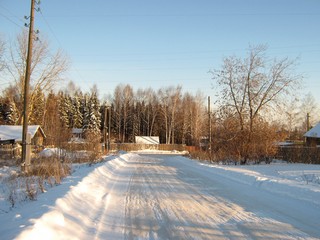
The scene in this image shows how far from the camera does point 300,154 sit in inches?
1394

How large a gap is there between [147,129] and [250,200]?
84.0 metres

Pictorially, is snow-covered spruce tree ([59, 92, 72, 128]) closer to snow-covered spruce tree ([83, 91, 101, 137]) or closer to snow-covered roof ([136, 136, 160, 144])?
snow-covered spruce tree ([83, 91, 101, 137])

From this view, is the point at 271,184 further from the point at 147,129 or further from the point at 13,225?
the point at 147,129

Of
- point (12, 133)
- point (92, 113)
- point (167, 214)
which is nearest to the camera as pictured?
point (167, 214)

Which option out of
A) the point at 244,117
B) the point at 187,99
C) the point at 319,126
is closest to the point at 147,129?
the point at 187,99

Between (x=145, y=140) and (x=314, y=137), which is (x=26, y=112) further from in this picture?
(x=145, y=140)

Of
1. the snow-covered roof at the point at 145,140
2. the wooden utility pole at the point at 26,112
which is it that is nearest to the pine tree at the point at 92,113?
the snow-covered roof at the point at 145,140

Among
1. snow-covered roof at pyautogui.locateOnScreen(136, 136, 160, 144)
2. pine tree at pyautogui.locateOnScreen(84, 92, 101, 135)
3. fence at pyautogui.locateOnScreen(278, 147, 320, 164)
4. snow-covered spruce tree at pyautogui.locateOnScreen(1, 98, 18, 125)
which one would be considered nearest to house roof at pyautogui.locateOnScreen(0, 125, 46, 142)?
snow-covered spruce tree at pyautogui.locateOnScreen(1, 98, 18, 125)

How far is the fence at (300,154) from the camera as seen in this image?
1337 inches

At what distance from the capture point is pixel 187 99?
290ft

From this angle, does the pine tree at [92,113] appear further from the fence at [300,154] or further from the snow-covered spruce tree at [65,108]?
the fence at [300,154]

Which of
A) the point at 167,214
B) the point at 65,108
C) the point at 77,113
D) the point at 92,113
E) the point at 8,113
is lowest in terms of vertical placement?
the point at 167,214

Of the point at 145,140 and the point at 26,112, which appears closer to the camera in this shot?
the point at 26,112

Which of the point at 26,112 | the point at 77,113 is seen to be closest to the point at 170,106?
the point at 77,113
